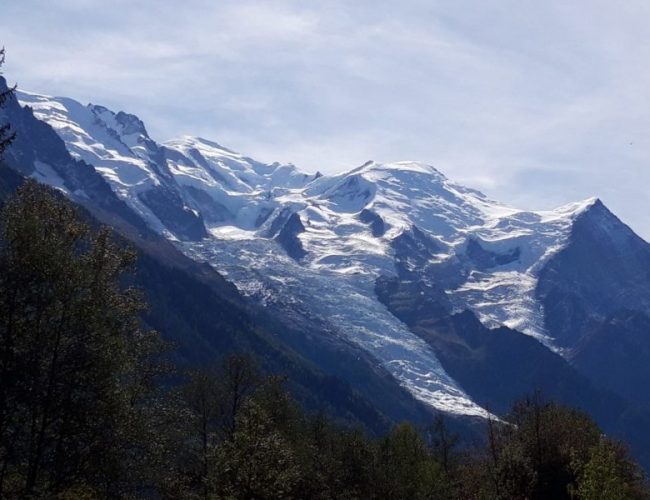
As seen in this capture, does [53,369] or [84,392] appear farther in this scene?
[84,392]

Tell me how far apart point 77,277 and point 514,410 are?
57.6 meters

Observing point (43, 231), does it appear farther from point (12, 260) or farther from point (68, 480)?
point (68, 480)

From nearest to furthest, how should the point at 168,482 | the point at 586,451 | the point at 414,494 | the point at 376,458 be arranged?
the point at 168,482 < the point at 586,451 < the point at 414,494 < the point at 376,458

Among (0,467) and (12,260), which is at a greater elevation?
(12,260)

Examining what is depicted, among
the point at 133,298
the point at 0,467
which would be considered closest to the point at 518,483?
the point at 133,298

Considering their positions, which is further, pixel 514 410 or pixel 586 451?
pixel 514 410

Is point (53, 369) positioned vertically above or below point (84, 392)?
above

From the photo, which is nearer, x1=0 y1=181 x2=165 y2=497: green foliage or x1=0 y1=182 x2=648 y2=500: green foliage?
x1=0 y1=181 x2=165 y2=497: green foliage

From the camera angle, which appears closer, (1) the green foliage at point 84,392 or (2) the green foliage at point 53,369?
(2) the green foliage at point 53,369

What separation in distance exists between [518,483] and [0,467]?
4320 centimetres

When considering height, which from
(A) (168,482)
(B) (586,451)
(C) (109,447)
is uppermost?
(B) (586,451)

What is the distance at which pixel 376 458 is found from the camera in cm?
9456

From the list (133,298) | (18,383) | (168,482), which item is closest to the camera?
(18,383)

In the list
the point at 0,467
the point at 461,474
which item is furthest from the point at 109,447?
the point at 461,474
